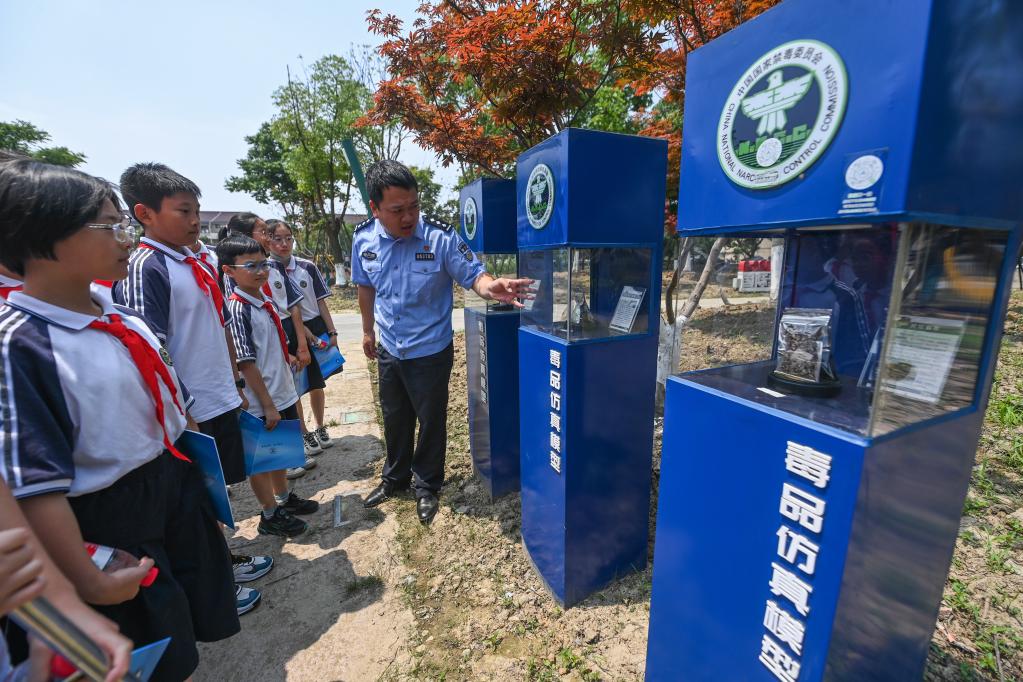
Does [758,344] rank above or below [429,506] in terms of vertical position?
above

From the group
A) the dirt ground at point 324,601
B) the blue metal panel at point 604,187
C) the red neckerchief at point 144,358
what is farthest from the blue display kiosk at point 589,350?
the red neckerchief at point 144,358

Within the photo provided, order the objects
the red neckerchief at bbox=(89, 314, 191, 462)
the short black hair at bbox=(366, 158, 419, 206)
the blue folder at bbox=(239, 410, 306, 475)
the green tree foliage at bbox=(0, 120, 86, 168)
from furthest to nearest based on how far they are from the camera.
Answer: the green tree foliage at bbox=(0, 120, 86, 168) → the short black hair at bbox=(366, 158, 419, 206) → the blue folder at bbox=(239, 410, 306, 475) → the red neckerchief at bbox=(89, 314, 191, 462)

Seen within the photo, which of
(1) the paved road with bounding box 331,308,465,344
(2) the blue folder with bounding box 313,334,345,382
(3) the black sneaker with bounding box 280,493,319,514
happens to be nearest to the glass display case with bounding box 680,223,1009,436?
(3) the black sneaker with bounding box 280,493,319,514

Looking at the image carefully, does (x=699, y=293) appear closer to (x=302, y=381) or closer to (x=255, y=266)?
(x=255, y=266)

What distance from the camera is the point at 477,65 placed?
3.43 metres

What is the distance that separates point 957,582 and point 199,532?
3.36 meters

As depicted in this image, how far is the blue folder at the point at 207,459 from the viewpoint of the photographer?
1.59 metres

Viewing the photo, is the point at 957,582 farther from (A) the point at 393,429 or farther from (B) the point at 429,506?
(A) the point at 393,429

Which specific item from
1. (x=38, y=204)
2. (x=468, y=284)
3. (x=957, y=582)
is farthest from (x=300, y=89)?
(x=957, y=582)

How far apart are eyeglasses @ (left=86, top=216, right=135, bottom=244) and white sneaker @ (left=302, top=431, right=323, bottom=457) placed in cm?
309

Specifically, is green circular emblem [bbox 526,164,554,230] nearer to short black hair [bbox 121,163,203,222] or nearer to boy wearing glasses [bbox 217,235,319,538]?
short black hair [bbox 121,163,203,222]

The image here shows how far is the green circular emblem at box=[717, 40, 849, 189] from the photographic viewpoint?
0.98 meters

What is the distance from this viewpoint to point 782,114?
107 cm

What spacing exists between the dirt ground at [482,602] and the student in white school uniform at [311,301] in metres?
1.34
